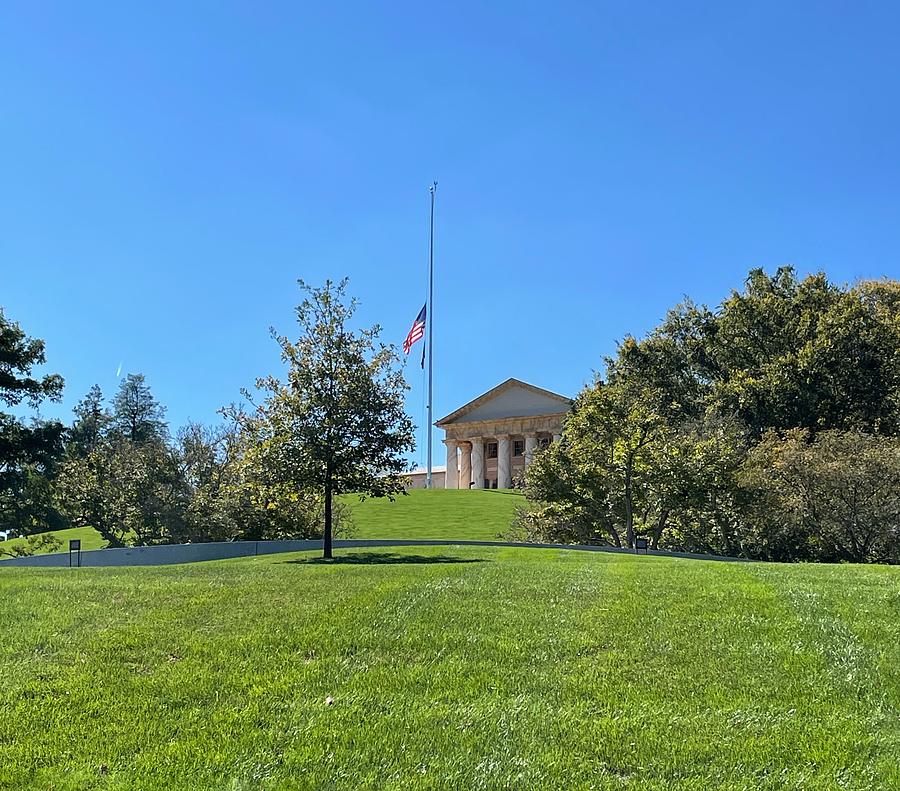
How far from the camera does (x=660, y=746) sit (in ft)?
18.0

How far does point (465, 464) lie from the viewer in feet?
269

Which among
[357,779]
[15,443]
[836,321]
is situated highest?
[836,321]

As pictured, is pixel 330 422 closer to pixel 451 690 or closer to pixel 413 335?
pixel 451 690

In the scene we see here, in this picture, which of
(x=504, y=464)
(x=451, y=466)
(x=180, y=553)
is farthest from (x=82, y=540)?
(x=451, y=466)

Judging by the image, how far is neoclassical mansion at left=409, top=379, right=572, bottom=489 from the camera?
251ft

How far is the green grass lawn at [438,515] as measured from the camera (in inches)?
1521

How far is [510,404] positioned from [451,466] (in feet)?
31.3

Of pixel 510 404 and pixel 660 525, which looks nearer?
pixel 660 525

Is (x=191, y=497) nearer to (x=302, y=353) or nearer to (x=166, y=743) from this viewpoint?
(x=302, y=353)

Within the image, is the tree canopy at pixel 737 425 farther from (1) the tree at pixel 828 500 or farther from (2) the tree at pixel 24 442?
(2) the tree at pixel 24 442

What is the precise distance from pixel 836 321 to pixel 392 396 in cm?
2389

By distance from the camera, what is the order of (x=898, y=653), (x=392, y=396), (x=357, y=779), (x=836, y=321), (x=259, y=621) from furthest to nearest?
(x=836, y=321)
(x=392, y=396)
(x=259, y=621)
(x=898, y=653)
(x=357, y=779)

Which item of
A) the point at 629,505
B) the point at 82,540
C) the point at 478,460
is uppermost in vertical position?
the point at 478,460

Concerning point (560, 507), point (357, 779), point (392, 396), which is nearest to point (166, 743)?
point (357, 779)
